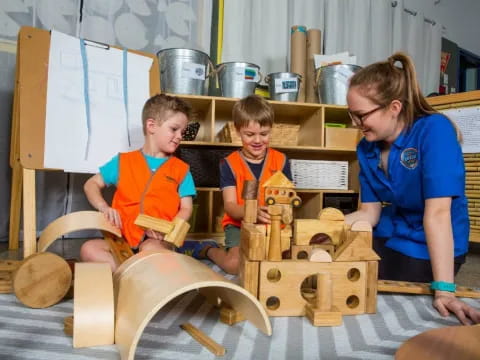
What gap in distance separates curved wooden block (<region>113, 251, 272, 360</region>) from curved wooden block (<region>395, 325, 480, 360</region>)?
0.23 m

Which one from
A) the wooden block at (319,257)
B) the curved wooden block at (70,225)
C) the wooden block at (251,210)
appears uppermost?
the wooden block at (251,210)

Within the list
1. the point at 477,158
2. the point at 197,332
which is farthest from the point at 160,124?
the point at 477,158

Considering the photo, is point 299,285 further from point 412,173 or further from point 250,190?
point 412,173

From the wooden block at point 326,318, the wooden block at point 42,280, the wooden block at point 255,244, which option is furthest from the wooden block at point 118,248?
the wooden block at point 326,318

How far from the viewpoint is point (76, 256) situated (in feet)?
4.67

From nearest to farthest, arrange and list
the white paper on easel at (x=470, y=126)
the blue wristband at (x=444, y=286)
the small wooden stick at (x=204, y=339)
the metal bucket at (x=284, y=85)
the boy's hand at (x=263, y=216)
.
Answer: the small wooden stick at (x=204, y=339)
the blue wristband at (x=444, y=286)
the boy's hand at (x=263, y=216)
the white paper on easel at (x=470, y=126)
the metal bucket at (x=284, y=85)

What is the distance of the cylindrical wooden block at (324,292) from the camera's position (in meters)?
0.77

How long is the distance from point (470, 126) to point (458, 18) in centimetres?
218

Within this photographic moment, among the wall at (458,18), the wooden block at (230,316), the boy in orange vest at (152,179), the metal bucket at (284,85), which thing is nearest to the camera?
the wooden block at (230,316)

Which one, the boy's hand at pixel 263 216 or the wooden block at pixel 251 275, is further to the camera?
the boy's hand at pixel 263 216

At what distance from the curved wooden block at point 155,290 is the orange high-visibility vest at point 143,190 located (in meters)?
0.41

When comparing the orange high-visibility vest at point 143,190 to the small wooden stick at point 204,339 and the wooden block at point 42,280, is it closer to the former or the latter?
the wooden block at point 42,280

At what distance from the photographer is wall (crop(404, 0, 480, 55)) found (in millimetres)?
3119

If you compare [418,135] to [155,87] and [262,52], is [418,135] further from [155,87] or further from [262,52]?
[262,52]
